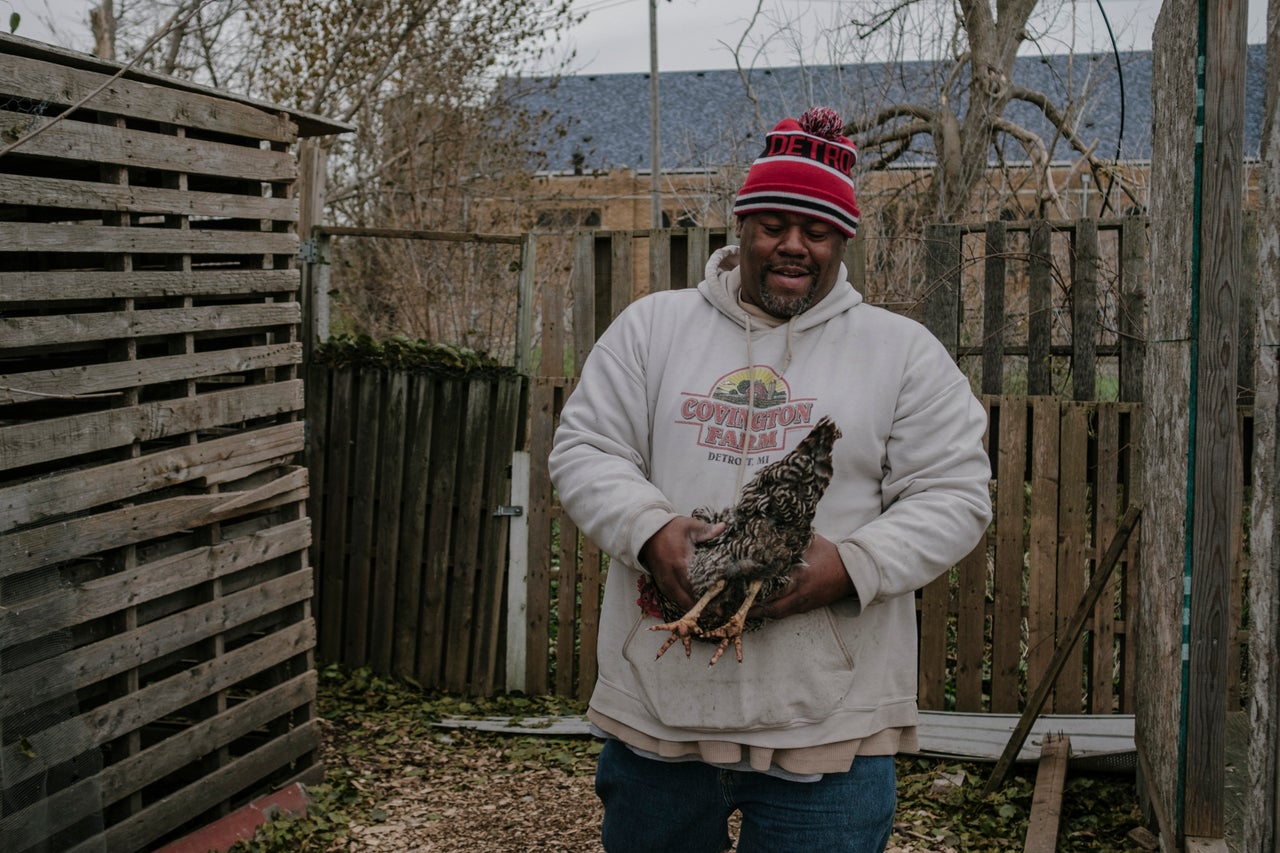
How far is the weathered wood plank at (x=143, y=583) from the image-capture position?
3.32 meters

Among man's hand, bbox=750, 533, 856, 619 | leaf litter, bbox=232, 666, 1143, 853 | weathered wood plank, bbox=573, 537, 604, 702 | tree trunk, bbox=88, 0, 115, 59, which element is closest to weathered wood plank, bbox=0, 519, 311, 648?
leaf litter, bbox=232, 666, 1143, 853

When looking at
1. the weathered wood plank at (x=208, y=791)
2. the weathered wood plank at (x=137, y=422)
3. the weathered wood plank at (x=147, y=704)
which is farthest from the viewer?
the weathered wood plank at (x=208, y=791)

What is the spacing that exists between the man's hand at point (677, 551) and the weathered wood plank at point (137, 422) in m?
2.27

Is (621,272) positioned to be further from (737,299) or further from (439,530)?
(737,299)

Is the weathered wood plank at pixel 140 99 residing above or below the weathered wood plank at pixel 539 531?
above

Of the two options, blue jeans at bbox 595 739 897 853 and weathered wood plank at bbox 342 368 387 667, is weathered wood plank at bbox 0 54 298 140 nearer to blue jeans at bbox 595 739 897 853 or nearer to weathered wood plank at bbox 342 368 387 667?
weathered wood plank at bbox 342 368 387 667

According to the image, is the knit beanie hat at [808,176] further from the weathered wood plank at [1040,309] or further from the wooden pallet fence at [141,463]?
the weathered wood plank at [1040,309]

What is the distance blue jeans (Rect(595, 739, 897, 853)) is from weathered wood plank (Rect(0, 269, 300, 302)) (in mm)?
2438

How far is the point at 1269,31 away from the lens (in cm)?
270

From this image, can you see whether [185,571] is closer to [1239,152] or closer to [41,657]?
[41,657]

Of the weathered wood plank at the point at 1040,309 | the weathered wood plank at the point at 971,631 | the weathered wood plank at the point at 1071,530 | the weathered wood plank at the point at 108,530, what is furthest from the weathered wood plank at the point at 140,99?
the weathered wood plank at the point at 1071,530

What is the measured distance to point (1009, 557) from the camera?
18.5 feet

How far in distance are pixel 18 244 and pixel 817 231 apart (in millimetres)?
2607

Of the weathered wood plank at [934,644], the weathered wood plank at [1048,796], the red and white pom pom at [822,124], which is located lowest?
the weathered wood plank at [1048,796]
